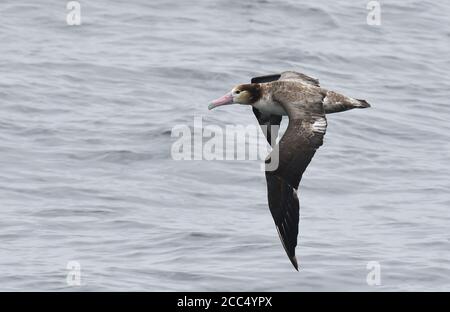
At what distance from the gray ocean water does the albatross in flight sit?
8.93 ft

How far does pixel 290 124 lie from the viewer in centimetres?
1520

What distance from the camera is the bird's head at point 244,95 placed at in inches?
643

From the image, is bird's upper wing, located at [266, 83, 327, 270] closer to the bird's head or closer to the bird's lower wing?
the bird's lower wing

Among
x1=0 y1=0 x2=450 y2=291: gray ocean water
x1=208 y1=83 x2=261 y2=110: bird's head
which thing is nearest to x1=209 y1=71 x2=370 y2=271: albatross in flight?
x1=208 y1=83 x2=261 y2=110: bird's head

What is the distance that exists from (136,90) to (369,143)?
5.50 m

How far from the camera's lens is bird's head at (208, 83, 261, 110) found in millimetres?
16344

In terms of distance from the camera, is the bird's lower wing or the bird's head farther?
the bird's head

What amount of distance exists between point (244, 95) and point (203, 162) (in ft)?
23.5

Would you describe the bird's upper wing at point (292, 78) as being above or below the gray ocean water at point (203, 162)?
above

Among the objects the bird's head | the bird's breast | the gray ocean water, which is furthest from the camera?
the gray ocean water

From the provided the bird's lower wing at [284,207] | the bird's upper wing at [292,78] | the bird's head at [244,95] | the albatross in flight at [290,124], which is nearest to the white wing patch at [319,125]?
the albatross in flight at [290,124]

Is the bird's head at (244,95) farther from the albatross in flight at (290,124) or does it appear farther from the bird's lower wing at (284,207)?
the bird's lower wing at (284,207)

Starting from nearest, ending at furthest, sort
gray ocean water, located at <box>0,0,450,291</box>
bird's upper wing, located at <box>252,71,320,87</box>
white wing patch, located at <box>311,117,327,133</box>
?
white wing patch, located at <box>311,117,327,133</box> < bird's upper wing, located at <box>252,71,320,87</box> < gray ocean water, located at <box>0,0,450,291</box>

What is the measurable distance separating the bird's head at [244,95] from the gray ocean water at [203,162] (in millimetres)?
2629
